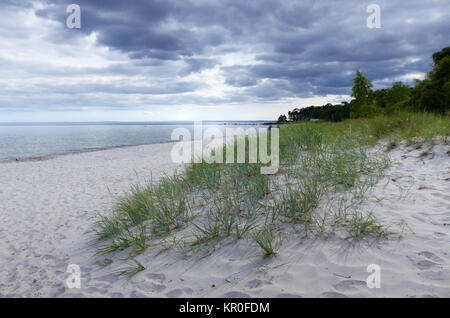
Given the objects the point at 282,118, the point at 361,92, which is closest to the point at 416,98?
the point at 361,92

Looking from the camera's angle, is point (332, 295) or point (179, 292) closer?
point (332, 295)

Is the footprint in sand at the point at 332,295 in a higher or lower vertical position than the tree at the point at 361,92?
lower

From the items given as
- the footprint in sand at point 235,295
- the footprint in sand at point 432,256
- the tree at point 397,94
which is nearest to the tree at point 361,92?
the tree at point 397,94

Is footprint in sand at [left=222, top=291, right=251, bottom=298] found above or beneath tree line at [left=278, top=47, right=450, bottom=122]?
beneath

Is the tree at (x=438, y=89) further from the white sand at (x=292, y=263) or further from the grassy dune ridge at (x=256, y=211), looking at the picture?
the white sand at (x=292, y=263)

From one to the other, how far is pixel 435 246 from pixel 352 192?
1570 mm

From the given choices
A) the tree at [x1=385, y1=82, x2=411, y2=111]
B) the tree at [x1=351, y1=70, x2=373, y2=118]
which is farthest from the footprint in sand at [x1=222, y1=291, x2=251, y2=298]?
the tree at [x1=385, y1=82, x2=411, y2=111]

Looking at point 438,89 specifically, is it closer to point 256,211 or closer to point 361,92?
point 361,92

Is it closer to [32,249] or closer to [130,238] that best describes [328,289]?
[130,238]

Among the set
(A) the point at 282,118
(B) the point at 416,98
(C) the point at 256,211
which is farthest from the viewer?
(B) the point at 416,98

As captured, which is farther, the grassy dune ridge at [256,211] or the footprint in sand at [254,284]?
the grassy dune ridge at [256,211]

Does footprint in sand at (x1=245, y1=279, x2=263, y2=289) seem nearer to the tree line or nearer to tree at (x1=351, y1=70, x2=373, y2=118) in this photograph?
the tree line

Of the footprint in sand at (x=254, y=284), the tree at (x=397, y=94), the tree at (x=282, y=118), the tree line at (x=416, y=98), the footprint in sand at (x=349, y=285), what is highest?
the tree at (x=397, y=94)
